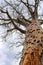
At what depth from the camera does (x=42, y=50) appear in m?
4.11

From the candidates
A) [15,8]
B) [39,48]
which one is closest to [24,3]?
[15,8]

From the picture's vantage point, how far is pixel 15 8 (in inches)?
392

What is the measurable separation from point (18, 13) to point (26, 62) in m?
5.93

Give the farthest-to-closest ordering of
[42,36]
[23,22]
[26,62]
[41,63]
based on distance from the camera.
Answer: [23,22], [42,36], [26,62], [41,63]

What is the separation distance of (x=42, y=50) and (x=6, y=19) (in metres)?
5.34

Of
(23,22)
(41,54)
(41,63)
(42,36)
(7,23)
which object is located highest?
(7,23)

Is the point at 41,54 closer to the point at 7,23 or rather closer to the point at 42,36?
the point at 42,36

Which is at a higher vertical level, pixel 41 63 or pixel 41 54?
pixel 41 54

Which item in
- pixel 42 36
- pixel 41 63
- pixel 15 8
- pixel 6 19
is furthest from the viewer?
pixel 15 8

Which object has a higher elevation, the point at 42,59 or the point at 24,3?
the point at 24,3

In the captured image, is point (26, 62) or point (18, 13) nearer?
point (26, 62)

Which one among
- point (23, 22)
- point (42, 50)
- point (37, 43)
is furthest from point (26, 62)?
point (23, 22)

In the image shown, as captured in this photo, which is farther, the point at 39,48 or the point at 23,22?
the point at 23,22

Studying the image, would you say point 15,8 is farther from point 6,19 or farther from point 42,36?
point 42,36
